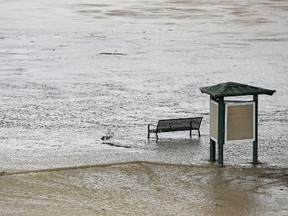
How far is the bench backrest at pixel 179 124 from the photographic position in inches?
826

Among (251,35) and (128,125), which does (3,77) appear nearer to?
(128,125)

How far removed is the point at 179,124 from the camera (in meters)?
21.2

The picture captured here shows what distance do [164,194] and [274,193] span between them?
84.6 inches

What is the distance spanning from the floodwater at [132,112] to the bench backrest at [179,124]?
32 centimetres

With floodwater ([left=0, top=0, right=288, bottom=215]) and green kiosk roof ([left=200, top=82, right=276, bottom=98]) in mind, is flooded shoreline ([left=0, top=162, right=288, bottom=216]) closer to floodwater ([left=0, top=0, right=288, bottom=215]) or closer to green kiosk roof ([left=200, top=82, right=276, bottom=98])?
floodwater ([left=0, top=0, right=288, bottom=215])

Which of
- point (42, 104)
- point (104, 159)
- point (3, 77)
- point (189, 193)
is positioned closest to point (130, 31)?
point (3, 77)

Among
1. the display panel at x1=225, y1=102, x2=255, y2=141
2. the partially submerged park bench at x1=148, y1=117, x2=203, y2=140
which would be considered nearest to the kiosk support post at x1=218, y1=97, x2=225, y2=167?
the display panel at x1=225, y1=102, x2=255, y2=141

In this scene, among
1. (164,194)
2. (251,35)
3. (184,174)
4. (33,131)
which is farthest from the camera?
(251,35)

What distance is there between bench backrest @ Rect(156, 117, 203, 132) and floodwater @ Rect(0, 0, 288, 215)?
12.7 inches

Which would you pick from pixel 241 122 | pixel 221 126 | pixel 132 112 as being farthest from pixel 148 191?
pixel 132 112

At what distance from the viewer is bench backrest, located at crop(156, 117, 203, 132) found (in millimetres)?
20984

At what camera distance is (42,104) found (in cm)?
2603

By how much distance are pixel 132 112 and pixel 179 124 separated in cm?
376

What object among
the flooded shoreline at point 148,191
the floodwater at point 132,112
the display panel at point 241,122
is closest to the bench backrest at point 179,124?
the floodwater at point 132,112
